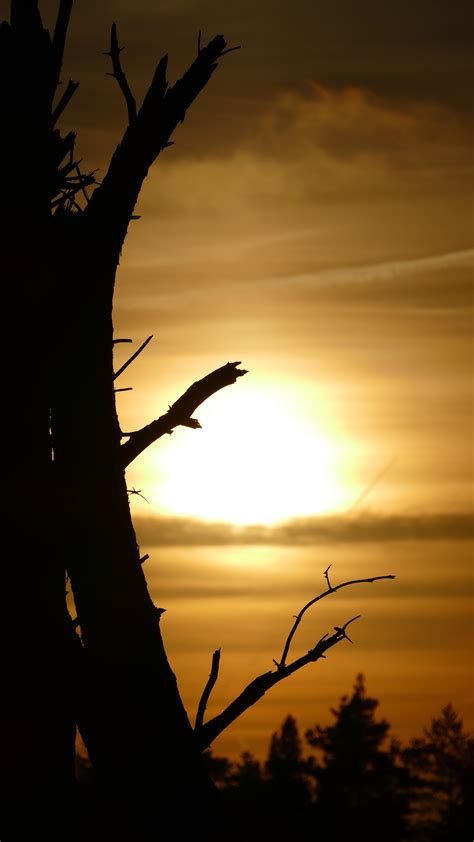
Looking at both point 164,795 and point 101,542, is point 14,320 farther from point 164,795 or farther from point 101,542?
point 164,795

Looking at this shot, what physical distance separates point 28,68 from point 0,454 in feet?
6.50

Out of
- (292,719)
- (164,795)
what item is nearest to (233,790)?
(292,719)

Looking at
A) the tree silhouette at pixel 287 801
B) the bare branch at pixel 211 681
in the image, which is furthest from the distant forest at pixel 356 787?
the bare branch at pixel 211 681

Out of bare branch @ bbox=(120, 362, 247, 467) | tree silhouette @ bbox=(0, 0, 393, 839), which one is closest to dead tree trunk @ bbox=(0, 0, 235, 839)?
tree silhouette @ bbox=(0, 0, 393, 839)

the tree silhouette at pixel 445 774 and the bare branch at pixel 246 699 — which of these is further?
the tree silhouette at pixel 445 774

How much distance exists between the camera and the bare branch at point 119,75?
5.41 metres

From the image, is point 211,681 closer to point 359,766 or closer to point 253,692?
point 253,692

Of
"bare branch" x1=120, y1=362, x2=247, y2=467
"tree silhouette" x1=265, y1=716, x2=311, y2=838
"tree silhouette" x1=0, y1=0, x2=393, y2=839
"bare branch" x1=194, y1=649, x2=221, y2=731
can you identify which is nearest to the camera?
"tree silhouette" x1=0, y1=0, x2=393, y2=839

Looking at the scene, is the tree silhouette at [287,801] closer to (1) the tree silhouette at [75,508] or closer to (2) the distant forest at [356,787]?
(2) the distant forest at [356,787]

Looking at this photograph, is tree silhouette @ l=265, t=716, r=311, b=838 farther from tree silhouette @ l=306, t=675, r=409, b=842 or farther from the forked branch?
the forked branch

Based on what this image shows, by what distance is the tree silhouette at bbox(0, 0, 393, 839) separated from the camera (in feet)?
15.6

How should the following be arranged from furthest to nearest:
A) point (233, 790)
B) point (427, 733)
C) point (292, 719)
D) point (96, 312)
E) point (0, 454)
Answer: point (292, 719) < point (427, 733) < point (233, 790) < point (96, 312) < point (0, 454)

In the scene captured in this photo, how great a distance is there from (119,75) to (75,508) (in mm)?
2218

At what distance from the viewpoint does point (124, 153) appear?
5273 mm
